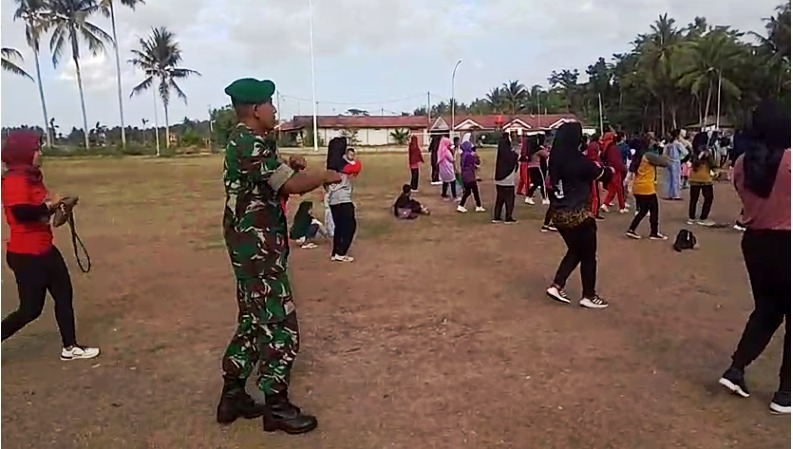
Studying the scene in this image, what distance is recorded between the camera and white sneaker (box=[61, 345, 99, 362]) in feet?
16.8

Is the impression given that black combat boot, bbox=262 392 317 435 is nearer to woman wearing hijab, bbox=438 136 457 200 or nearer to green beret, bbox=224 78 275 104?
green beret, bbox=224 78 275 104

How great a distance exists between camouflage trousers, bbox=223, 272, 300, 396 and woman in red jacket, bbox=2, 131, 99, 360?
1646 mm

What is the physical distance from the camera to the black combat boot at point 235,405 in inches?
156

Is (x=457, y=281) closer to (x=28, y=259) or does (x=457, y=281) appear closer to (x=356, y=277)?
(x=356, y=277)

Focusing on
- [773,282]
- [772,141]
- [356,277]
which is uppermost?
[772,141]

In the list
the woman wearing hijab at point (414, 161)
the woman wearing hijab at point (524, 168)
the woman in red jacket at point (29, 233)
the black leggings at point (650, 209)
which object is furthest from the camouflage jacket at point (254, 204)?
the woman wearing hijab at point (414, 161)

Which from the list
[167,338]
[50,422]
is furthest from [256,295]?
[167,338]

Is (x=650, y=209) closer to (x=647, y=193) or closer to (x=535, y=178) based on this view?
A: (x=647, y=193)

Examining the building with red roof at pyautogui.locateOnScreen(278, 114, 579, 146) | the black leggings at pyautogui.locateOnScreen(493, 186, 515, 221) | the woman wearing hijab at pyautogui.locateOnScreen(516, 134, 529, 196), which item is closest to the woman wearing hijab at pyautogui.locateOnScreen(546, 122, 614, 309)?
the black leggings at pyautogui.locateOnScreen(493, 186, 515, 221)

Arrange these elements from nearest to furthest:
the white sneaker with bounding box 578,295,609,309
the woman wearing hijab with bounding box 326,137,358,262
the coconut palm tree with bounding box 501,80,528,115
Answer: the white sneaker with bounding box 578,295,609,309 < the woman wearing hijab with bounding box 326,137,358,262 < the coconut palm tree with bounding box 501,80,528,115

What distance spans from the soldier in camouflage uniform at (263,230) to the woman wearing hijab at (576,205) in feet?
9.83

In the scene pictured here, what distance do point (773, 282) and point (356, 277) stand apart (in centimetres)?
459

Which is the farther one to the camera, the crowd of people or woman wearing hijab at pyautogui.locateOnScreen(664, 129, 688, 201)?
woman wearing hijab at pyautogui.locateOnScreen(664, 129, 688, 201)

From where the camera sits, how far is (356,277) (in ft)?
25.8
